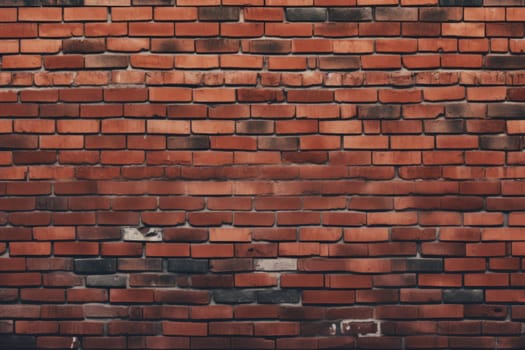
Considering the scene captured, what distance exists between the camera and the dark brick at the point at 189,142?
6.53 ft

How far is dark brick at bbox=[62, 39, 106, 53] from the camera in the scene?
78.4 inches

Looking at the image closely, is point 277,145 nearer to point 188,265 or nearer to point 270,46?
point 270,46

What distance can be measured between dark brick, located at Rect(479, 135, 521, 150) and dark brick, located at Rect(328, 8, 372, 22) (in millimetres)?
831

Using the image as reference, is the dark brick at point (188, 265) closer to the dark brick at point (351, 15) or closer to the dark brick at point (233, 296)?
the dark brick at point (233, 296)

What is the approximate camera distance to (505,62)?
6.53ft

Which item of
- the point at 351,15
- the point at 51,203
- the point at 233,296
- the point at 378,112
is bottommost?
the point at 233,296

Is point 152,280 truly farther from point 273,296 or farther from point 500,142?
point 500,142

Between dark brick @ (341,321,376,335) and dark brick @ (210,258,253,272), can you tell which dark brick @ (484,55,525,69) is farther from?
dark brick @ (210,258,253,272)

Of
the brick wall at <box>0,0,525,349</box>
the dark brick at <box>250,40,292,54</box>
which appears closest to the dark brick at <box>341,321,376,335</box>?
the brick wall at <box>0,0,525,349</box>

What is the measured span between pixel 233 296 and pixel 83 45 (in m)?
1.46

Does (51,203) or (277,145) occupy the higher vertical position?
(277,145)

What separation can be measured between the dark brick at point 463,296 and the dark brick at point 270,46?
1.45m

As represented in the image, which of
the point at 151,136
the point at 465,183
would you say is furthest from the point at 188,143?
the point at 465,183

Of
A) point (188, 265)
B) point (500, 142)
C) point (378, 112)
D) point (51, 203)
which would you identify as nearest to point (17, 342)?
point (51, 203)
